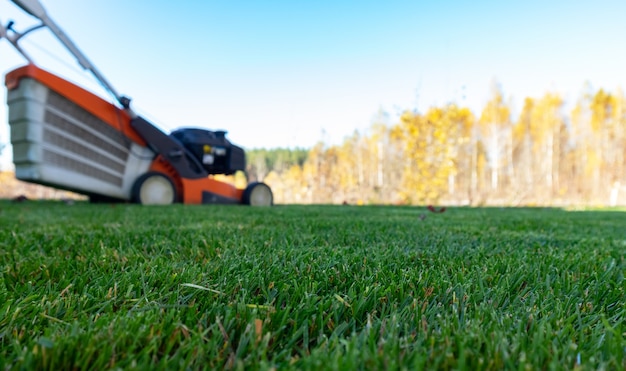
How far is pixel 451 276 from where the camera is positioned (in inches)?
40.1

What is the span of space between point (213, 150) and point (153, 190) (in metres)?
1.34

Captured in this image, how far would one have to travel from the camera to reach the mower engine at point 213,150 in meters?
6.20

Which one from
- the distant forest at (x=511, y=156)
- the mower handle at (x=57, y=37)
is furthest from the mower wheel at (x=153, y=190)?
the distant forest at (x=511, y=156)

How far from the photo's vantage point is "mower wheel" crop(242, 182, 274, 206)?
6.51 meters

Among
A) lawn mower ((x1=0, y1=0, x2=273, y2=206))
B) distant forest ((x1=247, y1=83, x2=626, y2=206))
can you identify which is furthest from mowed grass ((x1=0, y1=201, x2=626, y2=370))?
distant forest ((x1=247, y1=83, x2=626, y2=206))

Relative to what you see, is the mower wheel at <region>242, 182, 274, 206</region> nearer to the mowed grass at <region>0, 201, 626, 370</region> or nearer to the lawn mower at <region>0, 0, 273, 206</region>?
the lawn mower at <region>0, 0, 273, 206</region>

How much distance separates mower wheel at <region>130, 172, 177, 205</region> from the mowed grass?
4151 mm

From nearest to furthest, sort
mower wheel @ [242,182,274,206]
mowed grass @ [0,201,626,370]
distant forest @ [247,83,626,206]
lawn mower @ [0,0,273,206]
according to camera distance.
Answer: mowed grass @ [0,201,626,370] < lawn mower @ [0,0,273,206] < mower wheel @ [242,182,274,206] < distant forest @ [247,83,626,206]

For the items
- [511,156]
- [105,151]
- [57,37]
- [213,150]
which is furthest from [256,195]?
[511,156]

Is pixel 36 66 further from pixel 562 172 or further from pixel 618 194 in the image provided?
pixel 562 172

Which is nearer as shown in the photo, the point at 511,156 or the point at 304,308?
the point at 304,308

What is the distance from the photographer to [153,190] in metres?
5.47

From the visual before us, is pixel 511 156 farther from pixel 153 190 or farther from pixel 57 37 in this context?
pixel 57 37

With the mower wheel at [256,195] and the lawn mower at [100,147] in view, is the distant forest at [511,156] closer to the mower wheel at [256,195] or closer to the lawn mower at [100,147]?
the mower wheel at [256,195]
